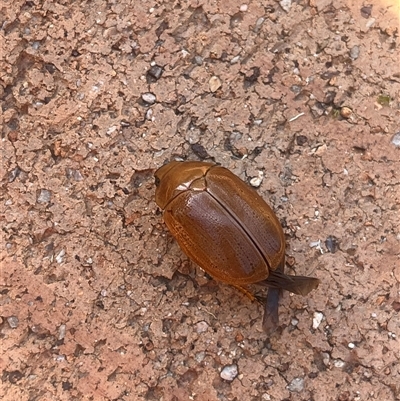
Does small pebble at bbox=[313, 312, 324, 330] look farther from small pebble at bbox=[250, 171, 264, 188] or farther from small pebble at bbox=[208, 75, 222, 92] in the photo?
small pebble at bbox=[208, 75, 222, 92]

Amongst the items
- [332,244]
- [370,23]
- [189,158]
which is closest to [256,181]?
[189,158]

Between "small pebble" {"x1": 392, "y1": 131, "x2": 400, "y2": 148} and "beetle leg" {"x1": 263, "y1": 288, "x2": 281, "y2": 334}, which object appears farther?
"small pebble" {"x1": 392, "y1": 131, "x2": 400, "y2": 148}

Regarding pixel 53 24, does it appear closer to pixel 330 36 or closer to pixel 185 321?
pixel 330 36

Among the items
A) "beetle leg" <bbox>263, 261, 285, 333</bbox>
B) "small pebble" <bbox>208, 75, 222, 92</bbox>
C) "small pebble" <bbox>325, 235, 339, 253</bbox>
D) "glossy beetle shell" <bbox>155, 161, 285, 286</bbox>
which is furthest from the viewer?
"small pebble" <bbox>208, 75, 222, 92</bbox>

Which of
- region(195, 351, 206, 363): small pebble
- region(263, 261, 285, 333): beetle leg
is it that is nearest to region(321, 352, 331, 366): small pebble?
region(263, 261, 285, 333): beetle leg


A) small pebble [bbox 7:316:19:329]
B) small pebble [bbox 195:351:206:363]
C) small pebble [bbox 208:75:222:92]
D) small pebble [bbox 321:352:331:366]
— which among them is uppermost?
small pebble [bbox 208:75:222:92]

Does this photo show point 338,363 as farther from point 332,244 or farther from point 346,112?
point 346,112

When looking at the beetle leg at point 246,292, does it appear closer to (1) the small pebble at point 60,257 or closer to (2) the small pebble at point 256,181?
(2) the small pebble at point 256,181
